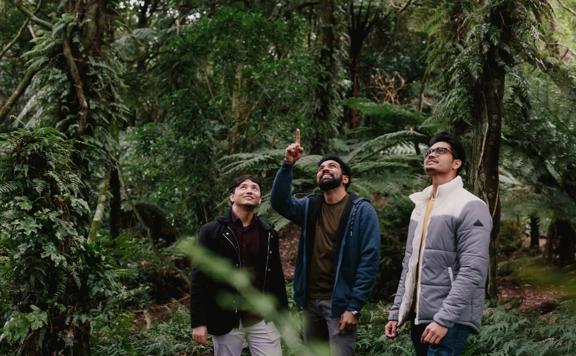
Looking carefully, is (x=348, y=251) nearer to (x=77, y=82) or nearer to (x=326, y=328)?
(x=326, y=328)

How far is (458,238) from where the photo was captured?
2.68 metres

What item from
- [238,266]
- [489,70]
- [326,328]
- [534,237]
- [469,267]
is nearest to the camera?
[469,267]

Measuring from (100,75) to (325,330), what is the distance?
2.71 m

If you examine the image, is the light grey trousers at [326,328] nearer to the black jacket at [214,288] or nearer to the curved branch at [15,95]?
the black jacket at [214,288]

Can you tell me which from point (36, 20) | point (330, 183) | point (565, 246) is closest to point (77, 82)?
point (36, 20)

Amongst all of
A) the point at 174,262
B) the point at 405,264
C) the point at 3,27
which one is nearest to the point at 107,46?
the point at 405,264

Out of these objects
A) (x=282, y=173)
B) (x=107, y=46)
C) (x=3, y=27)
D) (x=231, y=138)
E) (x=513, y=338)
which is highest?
(x=3, y=27)

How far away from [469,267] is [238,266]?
1322 mm

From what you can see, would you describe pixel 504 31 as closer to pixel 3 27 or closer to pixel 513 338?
pixel 513 338

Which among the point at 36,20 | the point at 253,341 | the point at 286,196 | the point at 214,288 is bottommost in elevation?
the point at 253,341

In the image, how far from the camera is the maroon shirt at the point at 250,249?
132 inches

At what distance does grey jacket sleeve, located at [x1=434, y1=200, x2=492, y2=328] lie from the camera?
2551 millimetres

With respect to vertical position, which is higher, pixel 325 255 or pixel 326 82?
pixel 326 82

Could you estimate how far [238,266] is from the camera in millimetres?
3252
